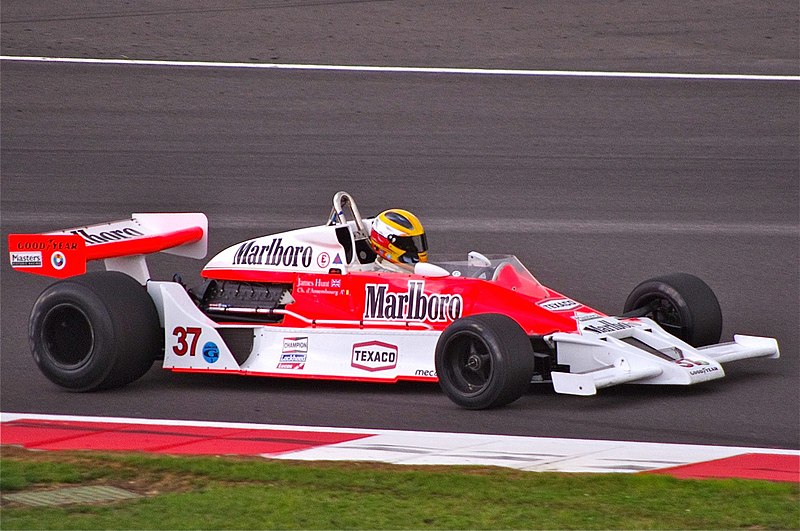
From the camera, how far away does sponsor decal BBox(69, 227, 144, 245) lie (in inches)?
411

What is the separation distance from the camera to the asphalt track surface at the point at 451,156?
369 inches

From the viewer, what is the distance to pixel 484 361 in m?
8.77

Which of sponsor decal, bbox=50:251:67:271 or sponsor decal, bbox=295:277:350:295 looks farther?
sponsor decal, bbox=50:251:67:271

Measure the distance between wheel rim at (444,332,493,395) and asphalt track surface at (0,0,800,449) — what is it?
0.66 ft

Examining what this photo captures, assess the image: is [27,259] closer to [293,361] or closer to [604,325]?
[293,361]

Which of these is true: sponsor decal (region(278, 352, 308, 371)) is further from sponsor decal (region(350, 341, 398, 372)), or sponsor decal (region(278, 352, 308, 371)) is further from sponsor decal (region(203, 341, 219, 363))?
sponsor decal (region(203, 341, 219, 363))

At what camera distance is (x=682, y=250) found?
45.0 feet

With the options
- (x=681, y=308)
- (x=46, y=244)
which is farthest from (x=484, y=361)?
(x=46, y=244)

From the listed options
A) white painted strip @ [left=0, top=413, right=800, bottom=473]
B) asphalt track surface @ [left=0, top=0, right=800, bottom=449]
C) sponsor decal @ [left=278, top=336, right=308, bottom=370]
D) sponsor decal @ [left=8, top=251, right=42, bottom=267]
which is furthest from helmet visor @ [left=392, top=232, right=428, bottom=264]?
sponsor decal @ [left=8, top=251, right=42, bottom=267]

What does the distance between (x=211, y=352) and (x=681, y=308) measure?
3.32m

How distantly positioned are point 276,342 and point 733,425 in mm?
3133

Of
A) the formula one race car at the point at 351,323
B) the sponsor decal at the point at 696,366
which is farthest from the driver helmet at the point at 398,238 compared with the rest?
the sponsor decal at the point at 696,366

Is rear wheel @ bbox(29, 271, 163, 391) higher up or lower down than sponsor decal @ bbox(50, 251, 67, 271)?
lower down

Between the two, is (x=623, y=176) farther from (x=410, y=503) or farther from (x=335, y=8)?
(x=410, y=503)
